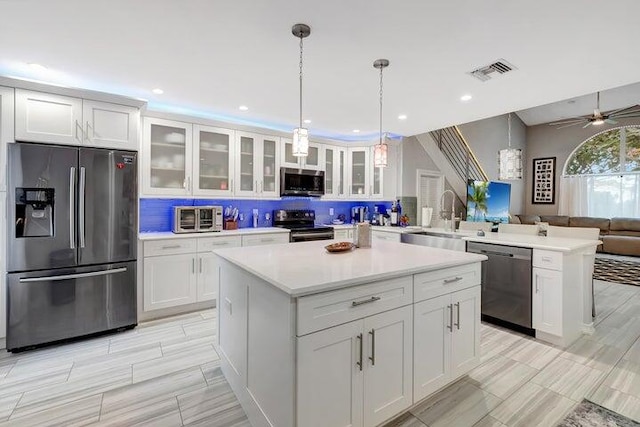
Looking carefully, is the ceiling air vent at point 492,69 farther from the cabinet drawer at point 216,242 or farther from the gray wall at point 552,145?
the gray wall at point 552,145

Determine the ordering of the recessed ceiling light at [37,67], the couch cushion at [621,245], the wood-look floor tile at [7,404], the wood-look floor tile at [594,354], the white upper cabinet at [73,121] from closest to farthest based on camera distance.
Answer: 1. the wood-look floor tile at [7,404]
2. the wood-look floor tile at [594,354]
3. the recessed ceiling light at [37,67]
4. the white upper cabinet at [73,121]
5. the couch cushion at [621,245]

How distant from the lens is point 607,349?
109 inches

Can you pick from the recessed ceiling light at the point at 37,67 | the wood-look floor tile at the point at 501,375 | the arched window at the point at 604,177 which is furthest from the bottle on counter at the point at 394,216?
the arched window at the point at 604,177

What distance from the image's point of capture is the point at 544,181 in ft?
30.6

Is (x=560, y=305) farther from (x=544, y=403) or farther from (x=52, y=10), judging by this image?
(x=52, y=10)

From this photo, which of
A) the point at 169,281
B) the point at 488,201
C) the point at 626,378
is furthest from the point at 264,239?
the point at 488,201

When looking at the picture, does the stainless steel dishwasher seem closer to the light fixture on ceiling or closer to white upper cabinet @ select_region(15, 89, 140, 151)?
the light fixture on ceiling

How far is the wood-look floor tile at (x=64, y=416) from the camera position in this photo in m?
1.86

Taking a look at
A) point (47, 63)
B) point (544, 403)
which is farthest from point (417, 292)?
point (47, 63)

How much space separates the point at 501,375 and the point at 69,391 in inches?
128

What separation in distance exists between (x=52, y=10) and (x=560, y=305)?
454cm

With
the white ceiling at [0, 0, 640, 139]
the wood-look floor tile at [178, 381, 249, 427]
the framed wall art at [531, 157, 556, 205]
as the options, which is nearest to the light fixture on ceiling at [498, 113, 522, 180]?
the white ceiling at [0, 0, 640, 139]

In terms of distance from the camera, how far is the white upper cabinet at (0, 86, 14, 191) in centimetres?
266

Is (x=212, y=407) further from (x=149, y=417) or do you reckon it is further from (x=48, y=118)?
(x=48, y=118)
